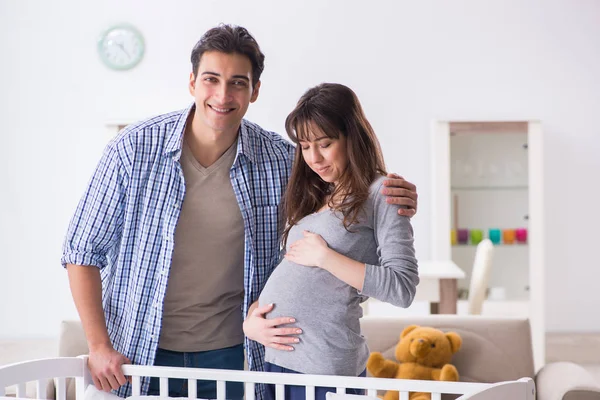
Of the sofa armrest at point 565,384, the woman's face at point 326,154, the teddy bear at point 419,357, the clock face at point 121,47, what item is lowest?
the sofa armrest at point 565,384

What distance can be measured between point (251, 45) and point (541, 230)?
3.47m

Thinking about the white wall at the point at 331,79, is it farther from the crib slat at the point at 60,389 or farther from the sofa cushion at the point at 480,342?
the crib slat at the point at 60,389

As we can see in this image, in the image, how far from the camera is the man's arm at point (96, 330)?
159 cm

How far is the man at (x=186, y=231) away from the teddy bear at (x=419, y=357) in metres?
0.82

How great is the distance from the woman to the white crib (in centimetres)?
5

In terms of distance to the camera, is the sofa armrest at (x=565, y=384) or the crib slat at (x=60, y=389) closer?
the crib slat at (x=60, y=389)

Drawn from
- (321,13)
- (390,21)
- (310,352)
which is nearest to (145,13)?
(321,13)

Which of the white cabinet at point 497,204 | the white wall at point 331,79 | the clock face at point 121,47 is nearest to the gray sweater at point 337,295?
the white cabinet at point 497,204

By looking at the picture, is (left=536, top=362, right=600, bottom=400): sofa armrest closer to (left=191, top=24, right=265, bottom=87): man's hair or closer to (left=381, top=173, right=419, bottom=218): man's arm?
(left=381, top=173, right=419, bottom=218): man's arm

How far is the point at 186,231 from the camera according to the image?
1.71 m

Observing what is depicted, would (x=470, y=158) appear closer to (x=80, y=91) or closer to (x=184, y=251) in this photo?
(x=80, y=91)

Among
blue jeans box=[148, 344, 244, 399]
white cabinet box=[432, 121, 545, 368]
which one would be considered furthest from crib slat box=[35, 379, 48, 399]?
white cabinet box=[432, 121, 545, 368]

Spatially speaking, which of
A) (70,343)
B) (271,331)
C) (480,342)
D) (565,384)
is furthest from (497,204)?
(271,331)

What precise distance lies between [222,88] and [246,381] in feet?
1.98
